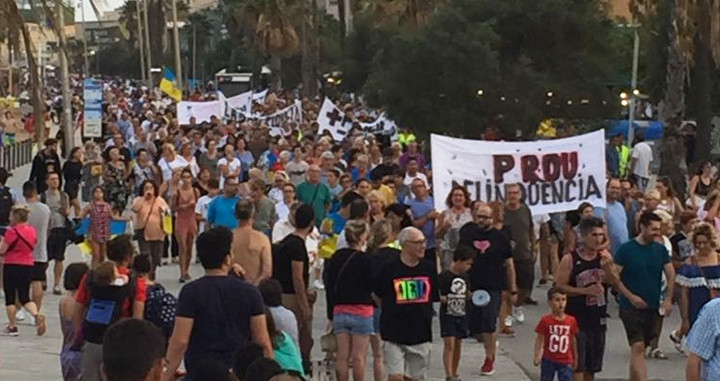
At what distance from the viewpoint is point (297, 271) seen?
11.2 metres

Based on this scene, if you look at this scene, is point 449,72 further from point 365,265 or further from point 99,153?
point 365,265

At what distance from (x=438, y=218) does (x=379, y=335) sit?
349 cm

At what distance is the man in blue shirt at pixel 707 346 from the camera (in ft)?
22.7

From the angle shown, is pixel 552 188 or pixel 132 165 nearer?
pixel 552 188

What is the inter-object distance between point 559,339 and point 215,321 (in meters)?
3.67

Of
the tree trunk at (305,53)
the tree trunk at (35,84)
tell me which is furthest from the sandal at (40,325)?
the tree trunk at (305,53)

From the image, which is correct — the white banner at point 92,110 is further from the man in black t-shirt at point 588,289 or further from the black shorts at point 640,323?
the man in black t-shirt at point 588,289

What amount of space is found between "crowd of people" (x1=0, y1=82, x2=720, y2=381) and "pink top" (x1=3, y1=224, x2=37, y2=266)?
18 mm

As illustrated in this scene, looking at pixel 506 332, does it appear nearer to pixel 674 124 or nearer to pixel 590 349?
pixel 590 349

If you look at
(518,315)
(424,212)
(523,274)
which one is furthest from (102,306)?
(518,315)

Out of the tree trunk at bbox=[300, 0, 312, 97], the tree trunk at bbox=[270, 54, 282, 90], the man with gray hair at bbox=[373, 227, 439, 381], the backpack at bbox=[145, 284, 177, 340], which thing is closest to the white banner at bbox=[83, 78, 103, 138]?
the man with gray hair at bbox=[373, 227, 439, 381]

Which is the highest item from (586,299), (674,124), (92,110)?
(586,299)

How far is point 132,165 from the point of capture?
22594 millimetres

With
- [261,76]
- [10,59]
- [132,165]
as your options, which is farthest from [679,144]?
[261,76]
